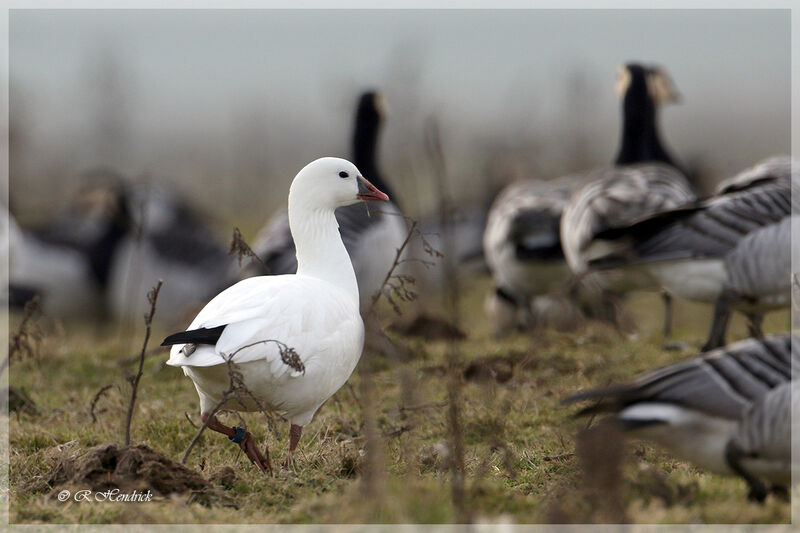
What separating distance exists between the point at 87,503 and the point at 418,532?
5.12ft

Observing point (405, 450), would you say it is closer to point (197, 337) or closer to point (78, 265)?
point (197, 337)

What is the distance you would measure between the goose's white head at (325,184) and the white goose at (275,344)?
464mm

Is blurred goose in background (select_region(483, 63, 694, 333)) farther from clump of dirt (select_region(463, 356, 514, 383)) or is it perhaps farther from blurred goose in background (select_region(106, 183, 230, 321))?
blurred goose in background (select_region(106, 183, 230, 321))

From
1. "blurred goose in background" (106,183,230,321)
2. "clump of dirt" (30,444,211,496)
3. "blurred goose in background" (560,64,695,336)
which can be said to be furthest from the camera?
"blurred goose in background" (106,183,230,321)

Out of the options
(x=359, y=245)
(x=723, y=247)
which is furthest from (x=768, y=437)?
(x=359, y=245)

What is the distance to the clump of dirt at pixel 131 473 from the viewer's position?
4250 mm

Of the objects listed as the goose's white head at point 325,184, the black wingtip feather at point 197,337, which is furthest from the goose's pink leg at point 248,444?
the goose's white head at point 325,184

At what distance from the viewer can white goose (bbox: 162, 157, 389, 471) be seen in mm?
4414

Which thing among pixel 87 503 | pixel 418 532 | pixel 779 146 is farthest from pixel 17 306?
pixel 779 146

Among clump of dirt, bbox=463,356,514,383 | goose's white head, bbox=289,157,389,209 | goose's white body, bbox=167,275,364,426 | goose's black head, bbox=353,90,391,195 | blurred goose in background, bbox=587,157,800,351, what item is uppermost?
A: goose's black head, bbox=353,90,391,195

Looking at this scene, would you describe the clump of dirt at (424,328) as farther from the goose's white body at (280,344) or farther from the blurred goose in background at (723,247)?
the goose's white body at (280,344)

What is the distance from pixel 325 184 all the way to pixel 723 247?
3.23m

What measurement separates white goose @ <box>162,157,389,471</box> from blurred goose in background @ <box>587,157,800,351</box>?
9.48 feet

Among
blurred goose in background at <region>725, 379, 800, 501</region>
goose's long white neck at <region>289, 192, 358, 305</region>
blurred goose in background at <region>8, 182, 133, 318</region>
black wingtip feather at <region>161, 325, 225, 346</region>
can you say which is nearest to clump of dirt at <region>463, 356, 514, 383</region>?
goose's long white neck at <region>289, 192, 358, 305</region>
